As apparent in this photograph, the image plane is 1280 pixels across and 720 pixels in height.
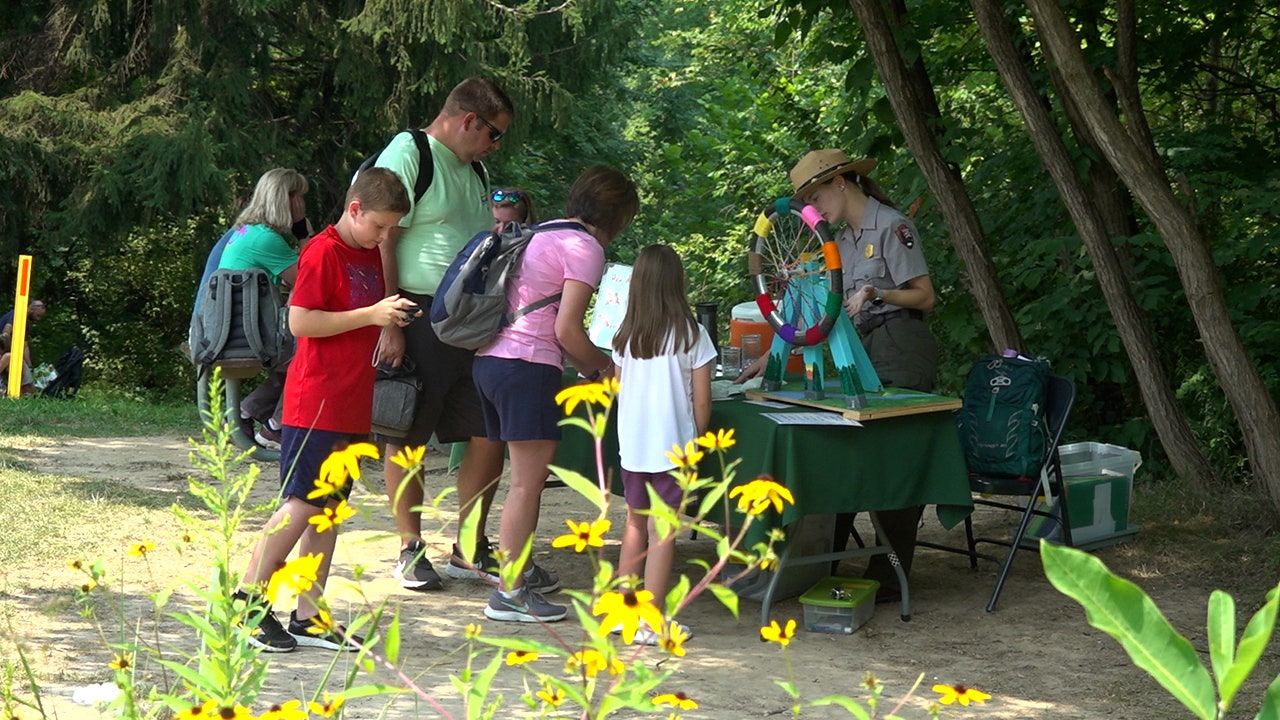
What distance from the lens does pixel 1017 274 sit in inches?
316

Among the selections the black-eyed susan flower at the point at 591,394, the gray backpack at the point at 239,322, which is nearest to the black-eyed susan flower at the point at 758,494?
the black-eyed susan flower at the point at 591,394

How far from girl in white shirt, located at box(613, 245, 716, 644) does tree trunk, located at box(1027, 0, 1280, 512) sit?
209 centimetres

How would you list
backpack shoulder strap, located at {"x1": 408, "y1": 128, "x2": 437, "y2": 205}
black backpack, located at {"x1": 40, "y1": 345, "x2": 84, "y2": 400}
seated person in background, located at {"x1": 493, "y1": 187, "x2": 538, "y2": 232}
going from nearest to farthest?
backpack shoulder strap, located at {"x1": 408, "y1": 128, "x2": 437, "y2": 205}
seated person in background, located at {"x1": 493, "y1": 187, "x2": 538, "y2": 232}
black backpack, located at {"x1": 40, "y1": 345, "x2": 84, "y2": 400}

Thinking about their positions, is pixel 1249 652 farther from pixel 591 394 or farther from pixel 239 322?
pixel 239 322

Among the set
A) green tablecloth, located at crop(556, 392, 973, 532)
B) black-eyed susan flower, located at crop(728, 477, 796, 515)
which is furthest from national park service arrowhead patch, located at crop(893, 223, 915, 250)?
black-eyed susan flower, located at crop(728, 477, 796, 515)

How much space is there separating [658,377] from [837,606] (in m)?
1.01

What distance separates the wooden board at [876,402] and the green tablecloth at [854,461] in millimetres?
60

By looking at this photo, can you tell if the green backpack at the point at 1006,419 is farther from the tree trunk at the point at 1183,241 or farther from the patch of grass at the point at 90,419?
the patch of grass at the point at 90,419

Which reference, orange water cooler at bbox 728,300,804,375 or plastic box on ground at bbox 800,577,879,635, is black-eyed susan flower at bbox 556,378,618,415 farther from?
orange water cooler at bbox 728,300,804,375

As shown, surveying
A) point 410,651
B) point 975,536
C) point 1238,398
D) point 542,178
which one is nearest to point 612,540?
point 975,536

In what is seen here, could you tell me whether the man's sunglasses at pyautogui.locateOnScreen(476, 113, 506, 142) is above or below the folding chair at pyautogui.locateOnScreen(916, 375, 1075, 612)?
above

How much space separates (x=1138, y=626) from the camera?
108cm

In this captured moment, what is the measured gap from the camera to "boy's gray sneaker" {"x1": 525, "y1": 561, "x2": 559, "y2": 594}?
5.28 meters

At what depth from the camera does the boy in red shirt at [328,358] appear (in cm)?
414
